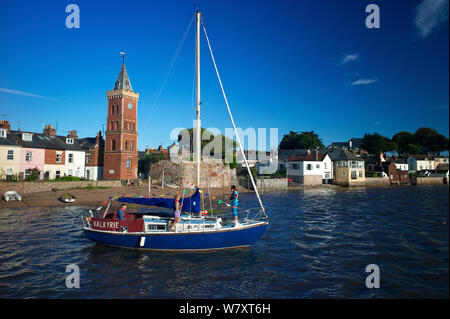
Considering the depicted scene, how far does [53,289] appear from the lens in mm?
12086

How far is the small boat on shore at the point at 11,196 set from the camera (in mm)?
34688

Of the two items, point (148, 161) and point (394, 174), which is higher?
point (148, 161)

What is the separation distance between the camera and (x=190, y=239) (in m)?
16.1

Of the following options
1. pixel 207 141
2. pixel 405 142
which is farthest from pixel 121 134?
pixel 405 142

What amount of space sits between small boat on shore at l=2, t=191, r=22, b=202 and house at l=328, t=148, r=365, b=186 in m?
67.6

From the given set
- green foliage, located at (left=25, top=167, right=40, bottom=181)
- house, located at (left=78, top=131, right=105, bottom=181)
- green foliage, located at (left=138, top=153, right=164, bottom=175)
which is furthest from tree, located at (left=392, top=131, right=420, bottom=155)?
green foliage, located at (left=25, top=167, right=40, bottom=181)

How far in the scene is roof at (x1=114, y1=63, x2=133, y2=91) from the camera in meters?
54.4

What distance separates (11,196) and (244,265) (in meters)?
35.5

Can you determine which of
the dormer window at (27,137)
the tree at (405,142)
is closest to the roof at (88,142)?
the dormer window at (27,137)

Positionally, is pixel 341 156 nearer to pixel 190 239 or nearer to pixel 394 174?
pixel 394 174

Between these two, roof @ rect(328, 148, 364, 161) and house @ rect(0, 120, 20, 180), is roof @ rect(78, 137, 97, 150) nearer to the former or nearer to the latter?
house @ rect(0, 120, 20, 180)

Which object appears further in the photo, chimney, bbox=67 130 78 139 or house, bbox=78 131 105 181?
chimney, bbox=67 130 78 139

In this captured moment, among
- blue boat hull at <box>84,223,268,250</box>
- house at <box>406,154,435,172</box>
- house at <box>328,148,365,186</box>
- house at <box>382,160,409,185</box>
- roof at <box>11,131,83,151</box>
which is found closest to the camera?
blue boat hull at <box>84,223,268,250</box>

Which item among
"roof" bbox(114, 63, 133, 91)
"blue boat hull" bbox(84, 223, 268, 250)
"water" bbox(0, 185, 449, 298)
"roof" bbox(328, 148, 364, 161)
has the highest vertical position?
"roof" bbox(114, 63, 133, 91)
